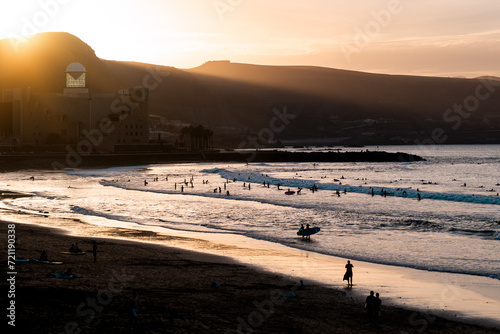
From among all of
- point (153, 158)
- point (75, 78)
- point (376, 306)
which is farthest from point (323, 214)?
point (75, 78)

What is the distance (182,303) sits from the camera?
16828mm

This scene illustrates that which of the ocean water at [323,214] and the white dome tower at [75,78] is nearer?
the ocean water at [323,214]

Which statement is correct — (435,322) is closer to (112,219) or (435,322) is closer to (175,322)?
(175,322)

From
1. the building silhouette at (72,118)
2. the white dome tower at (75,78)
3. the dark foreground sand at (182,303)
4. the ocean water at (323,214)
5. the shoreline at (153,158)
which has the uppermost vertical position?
the white dome tower at (75,78)

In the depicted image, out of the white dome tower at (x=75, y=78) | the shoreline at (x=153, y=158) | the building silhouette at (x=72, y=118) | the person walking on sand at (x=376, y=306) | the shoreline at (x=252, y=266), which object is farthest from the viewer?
the white dome tower at (x=75, y=78)

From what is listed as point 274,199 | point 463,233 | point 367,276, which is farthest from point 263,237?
point 274,199

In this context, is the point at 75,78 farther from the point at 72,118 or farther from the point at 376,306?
the point at 376,306

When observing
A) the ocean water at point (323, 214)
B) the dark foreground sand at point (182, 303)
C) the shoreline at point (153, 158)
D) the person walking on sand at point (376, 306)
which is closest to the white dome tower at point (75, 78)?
the shoreline at point (153, 158)

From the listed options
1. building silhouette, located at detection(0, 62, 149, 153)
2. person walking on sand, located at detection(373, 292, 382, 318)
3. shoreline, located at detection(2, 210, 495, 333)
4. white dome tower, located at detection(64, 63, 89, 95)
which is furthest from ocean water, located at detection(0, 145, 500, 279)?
white dome tower, located at detection(64, 63, 89, 95)

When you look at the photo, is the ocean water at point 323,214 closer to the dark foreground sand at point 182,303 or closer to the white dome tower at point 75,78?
the dark foreground sand at point 182,303

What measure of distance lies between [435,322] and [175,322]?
7512mm

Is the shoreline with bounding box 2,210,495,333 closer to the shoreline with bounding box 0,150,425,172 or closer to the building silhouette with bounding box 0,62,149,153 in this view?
the shoreline with bounding box 0,150,425,172

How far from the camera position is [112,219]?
37750mm

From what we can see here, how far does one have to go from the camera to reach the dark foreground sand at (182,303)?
Answer: 14.6 meters
